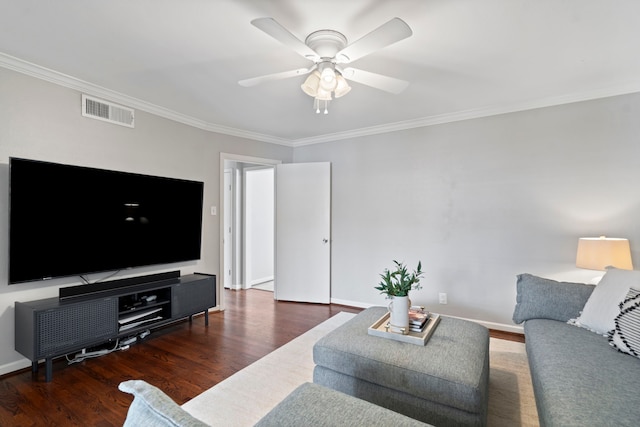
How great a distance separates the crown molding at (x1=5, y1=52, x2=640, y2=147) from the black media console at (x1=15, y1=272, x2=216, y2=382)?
181cm

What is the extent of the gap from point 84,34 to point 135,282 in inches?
Answer: 85.7

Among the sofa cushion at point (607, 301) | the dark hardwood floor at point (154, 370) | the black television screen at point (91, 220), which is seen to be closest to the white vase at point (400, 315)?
the sofa cushion at point (607, 301)

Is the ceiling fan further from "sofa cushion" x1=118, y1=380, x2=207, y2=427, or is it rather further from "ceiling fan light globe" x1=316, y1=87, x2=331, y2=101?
"sofa cushion" x1=118, y1=380, x2=207, y2=427

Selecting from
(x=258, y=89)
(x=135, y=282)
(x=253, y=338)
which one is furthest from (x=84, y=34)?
(x=253, y=338)

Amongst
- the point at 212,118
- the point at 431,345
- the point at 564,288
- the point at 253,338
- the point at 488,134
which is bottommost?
the point at 253,338

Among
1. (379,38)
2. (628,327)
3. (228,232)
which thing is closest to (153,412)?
(379,38)

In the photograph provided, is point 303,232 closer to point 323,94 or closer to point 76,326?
point 323,94

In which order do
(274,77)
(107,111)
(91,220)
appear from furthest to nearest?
(107,111) → (91,220) → (274,77)

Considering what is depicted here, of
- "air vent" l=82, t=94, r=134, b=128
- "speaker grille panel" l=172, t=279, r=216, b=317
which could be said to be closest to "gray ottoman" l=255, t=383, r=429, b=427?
"speaker grille panel" l=172, t=279, r=216, b=317

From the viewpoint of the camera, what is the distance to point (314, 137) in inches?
186

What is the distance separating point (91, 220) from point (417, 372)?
293 centimetres

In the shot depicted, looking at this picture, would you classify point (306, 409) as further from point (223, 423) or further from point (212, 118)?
point (212, 118)

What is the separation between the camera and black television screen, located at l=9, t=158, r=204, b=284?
→ 2406mm

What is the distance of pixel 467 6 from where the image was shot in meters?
1.77
